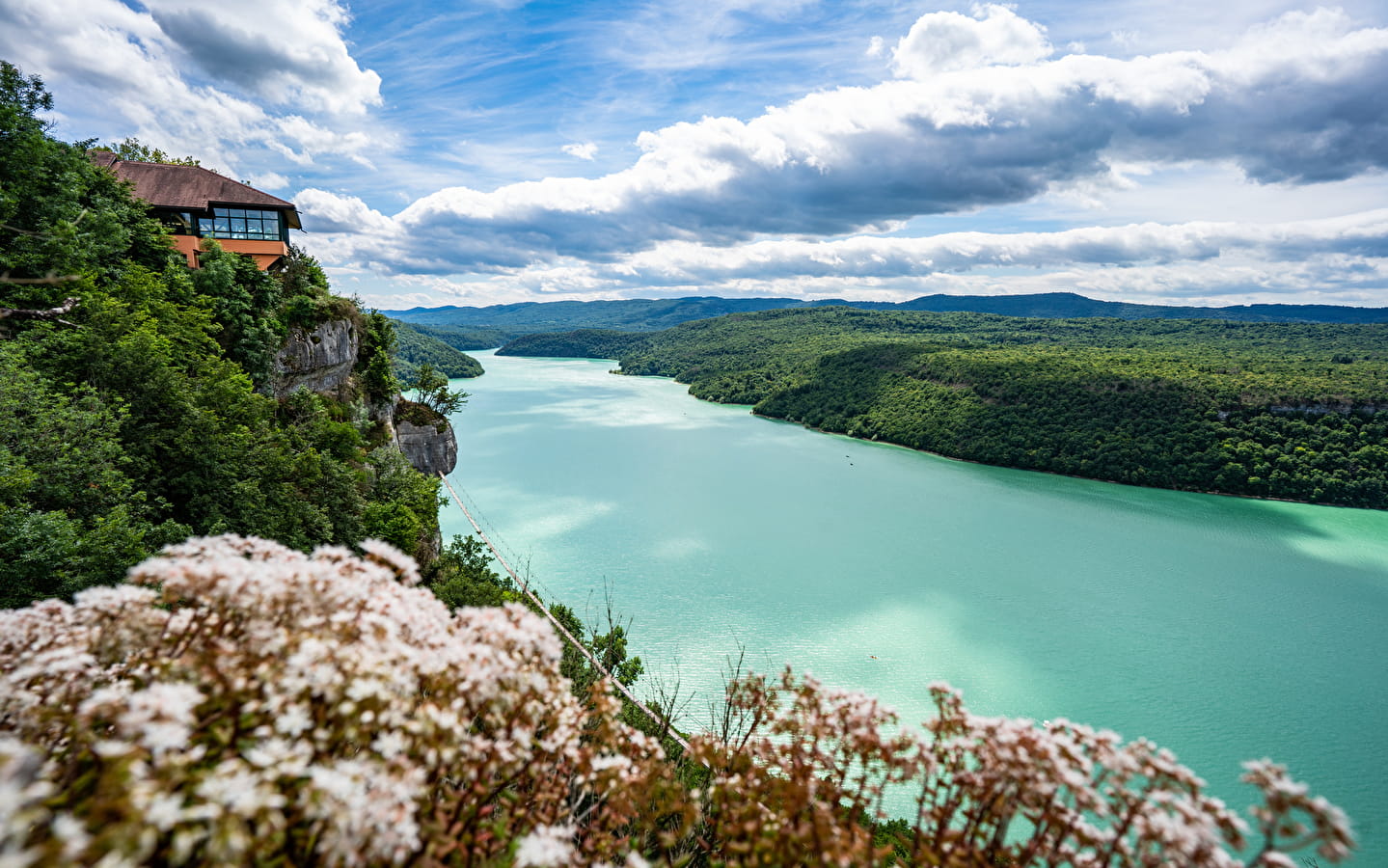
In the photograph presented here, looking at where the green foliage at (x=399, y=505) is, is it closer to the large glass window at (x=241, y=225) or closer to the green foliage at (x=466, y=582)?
the green foliage at (x=466, y=582)

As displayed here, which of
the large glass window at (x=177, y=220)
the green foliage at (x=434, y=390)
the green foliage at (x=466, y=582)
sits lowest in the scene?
the green foliage at (x=466, y=582)

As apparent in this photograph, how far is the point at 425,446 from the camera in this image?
109 ft

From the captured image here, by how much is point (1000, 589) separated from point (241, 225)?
120 feet

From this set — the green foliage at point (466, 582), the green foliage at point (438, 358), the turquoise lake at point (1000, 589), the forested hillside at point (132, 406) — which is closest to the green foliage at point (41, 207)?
the forested hillside at point (132, 406)

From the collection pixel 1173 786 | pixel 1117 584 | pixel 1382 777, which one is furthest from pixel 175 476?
pixel 1117 584

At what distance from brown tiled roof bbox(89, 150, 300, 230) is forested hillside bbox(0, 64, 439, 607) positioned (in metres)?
3.19

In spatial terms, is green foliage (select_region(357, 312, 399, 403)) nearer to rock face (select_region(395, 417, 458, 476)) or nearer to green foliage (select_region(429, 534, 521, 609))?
A: rock face (select_region(395, 417, 458, 476))

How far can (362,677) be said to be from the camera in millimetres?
2094

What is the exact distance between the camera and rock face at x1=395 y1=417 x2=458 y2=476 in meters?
31.9

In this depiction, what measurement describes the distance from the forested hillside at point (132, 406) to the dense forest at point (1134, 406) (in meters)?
56.3

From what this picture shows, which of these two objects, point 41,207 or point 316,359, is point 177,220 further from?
point 41,207

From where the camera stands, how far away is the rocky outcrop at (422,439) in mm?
32031

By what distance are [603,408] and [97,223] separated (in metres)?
68.6

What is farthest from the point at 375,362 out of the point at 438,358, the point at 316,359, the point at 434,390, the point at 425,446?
the point at 438,358
